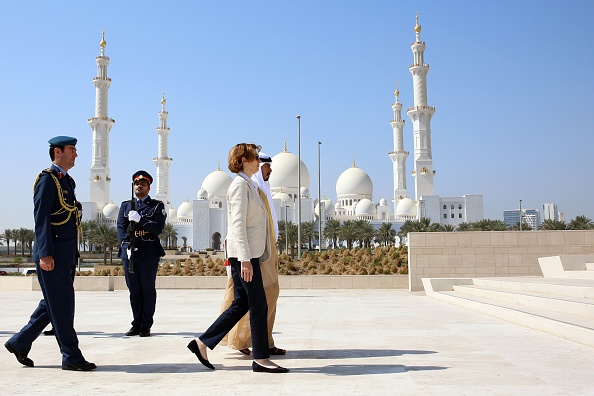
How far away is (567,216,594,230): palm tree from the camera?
42.9 metres

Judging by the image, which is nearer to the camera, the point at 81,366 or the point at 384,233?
the point at 81,366

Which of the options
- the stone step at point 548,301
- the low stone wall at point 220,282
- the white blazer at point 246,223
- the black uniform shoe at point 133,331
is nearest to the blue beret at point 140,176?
the black uniform shoe at point 133,331

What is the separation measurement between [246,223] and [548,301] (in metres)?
4.13

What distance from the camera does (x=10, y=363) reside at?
4.16 metres

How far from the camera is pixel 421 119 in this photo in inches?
2244

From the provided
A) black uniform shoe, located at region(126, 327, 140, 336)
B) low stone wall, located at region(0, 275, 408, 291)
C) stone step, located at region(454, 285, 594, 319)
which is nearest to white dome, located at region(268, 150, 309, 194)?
low stone wall, located at region(0, 275, 408, 291)

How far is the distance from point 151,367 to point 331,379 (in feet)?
4.16

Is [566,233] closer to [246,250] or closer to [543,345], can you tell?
[543,345]

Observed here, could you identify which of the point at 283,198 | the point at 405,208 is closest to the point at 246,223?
the point at 283,198

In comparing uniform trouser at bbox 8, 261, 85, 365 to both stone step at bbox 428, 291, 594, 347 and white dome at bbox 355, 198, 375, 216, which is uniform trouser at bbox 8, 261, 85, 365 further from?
white dome at bbox 355, 198, 375, 216

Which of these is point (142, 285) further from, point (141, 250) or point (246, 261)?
point (246, 261)

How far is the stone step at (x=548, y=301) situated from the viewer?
18.3 feet

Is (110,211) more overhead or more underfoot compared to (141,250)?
more overhead

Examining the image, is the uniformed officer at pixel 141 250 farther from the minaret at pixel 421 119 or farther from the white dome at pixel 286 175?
the white dome at pixel 286 175
